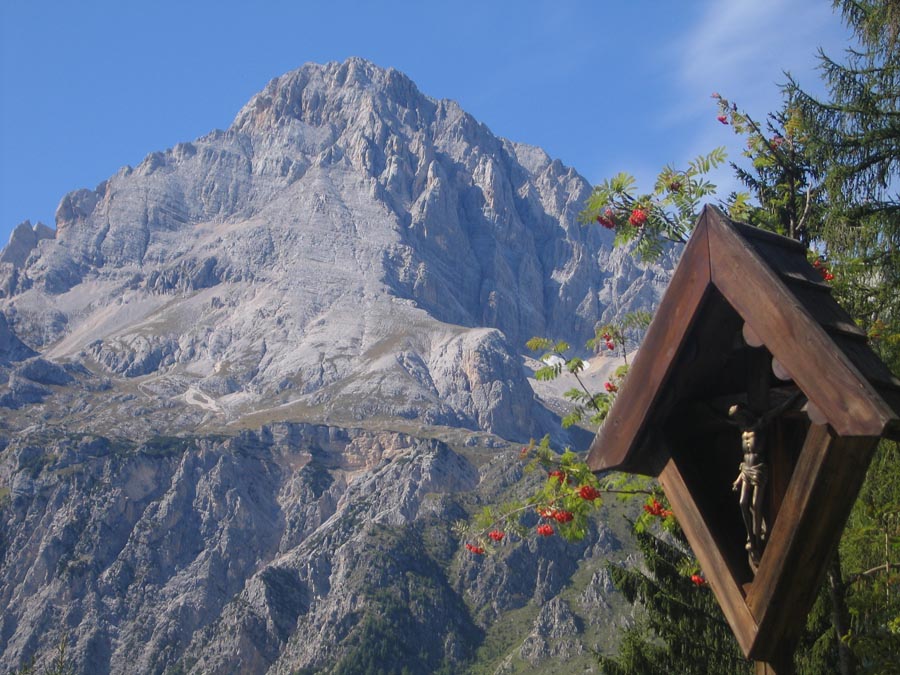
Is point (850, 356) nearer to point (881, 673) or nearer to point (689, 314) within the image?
point (689, 314)

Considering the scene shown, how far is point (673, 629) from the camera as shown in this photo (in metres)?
Answer: 16.8

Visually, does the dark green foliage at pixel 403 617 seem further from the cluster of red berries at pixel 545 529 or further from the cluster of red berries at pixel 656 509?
the cluster of red berries at pixel 656 509

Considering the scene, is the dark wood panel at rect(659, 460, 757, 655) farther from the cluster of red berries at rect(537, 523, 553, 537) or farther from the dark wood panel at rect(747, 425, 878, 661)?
the cluster of red berries at rect(537, 523, 553, 537)

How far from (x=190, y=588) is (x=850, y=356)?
586 feet

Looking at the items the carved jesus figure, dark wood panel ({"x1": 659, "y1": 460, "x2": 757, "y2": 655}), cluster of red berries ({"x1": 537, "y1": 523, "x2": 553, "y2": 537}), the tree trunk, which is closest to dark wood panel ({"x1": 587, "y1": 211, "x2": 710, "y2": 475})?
dark wood panel ({"x1": 659, "y1": 460, "x2": 757, "y2": 655})

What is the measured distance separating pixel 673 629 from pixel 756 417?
13.8m

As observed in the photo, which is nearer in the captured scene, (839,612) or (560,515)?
(839,612)

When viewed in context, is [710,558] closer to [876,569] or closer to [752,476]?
[752,476]

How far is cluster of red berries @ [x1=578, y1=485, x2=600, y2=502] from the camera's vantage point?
6.99m

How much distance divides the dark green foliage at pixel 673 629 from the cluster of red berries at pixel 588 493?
8572 millimetres

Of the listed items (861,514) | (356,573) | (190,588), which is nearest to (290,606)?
(356,573)

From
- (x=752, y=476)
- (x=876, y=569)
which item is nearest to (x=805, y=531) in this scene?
(x=752, y=476)

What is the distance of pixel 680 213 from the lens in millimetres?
9359

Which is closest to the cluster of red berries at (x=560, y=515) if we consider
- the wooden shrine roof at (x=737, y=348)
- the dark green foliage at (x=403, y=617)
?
the wooden shrine roof at (x=737, y=348)
